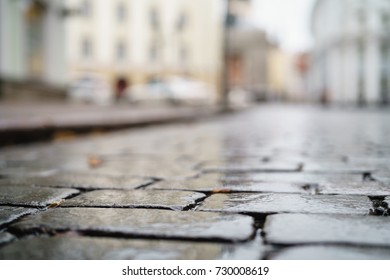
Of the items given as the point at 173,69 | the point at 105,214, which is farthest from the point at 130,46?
the point at 105,214

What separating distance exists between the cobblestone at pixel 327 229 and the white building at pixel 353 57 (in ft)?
87.3

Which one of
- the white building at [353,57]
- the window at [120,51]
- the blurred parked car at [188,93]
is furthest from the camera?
the window at [120,51]

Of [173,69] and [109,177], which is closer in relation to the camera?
[109,177]

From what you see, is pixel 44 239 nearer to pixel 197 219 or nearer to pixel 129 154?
pixel 197 219

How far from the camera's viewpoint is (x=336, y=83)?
34.8m

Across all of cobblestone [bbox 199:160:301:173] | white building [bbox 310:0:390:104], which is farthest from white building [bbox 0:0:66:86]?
white building [bbox 310:0:390:104]

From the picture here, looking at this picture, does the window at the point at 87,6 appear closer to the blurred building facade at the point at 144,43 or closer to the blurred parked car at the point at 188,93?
the blurred building facade at the point at 144,43

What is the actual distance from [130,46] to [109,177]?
1402 inches

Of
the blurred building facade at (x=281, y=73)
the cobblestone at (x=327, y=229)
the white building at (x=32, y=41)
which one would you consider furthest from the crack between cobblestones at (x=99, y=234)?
the blurred building facade at (x=281, y=73)

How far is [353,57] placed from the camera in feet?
110

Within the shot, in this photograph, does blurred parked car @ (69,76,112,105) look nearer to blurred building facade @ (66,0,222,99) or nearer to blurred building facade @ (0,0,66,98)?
blurred building facade @ (0,0,66,98)

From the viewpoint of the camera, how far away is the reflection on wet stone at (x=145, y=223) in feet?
4.54

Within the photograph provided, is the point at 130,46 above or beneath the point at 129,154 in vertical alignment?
above
